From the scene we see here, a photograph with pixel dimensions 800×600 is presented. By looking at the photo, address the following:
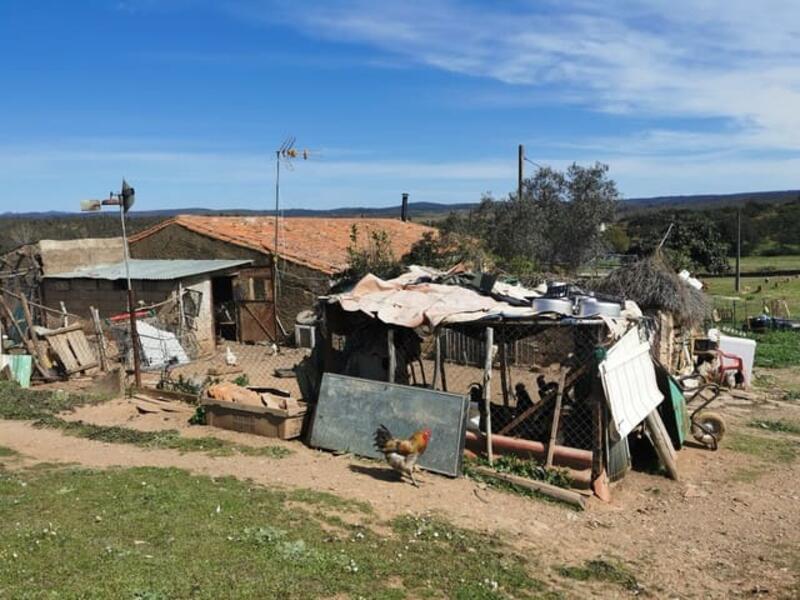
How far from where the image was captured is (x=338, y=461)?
9.84m

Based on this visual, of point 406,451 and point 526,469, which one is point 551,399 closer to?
point 526,469

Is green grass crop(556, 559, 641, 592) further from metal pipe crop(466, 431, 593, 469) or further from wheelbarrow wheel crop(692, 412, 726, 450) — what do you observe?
wheelbarrow wheel crop(692, 412, 726, 450)

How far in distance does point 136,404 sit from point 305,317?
7808 millimetres

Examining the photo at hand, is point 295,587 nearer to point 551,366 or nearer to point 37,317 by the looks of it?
point 551,366

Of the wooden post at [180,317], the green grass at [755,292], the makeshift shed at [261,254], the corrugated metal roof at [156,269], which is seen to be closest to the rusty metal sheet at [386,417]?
the wooden post at [180,317]

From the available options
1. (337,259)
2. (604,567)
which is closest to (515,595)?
(604,567)

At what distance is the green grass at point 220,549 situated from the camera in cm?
561

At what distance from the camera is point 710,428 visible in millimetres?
11734

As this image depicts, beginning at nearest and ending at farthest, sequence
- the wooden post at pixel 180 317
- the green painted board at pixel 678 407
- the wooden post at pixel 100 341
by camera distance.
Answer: the green painted board at pixel 678 407
the wooden post at pixel 100 341
the wooden post at pixel 180 317

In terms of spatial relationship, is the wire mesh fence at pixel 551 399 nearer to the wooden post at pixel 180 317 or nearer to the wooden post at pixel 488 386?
the wooden post at pixel 488 386

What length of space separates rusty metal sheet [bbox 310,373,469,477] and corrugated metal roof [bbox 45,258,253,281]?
1074 centimetres

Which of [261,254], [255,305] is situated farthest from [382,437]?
[261,254]

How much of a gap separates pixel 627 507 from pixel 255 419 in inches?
Answer: 210

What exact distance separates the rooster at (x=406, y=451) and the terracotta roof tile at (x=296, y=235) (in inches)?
484
